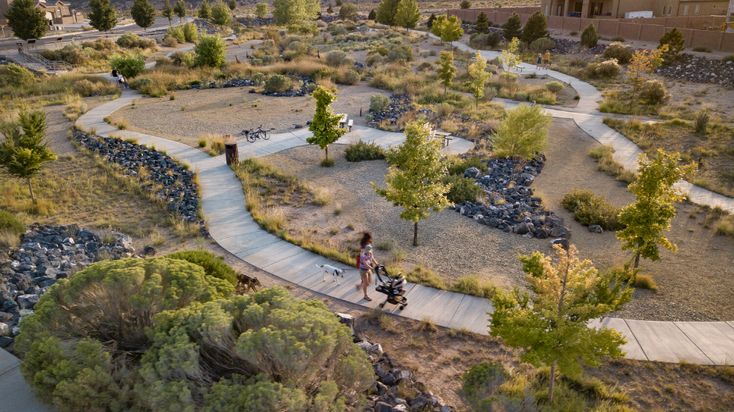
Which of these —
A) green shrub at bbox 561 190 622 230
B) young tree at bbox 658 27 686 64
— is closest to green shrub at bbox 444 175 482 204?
green shrub at bbox 561 190 622 230

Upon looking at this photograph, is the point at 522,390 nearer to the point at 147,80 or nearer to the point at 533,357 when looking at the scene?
the point at 533,357

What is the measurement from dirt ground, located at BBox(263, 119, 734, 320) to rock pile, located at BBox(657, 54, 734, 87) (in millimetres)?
24359

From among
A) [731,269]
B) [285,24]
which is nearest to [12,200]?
[731,269]

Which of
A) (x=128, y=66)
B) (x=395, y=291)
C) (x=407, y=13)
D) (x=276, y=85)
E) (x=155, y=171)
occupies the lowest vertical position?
(x=395, y=291)

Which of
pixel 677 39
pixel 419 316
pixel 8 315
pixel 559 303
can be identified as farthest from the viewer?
pixel 677 39

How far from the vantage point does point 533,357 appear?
22.8 ft

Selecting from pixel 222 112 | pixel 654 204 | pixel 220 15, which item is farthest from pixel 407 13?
pixel 654 204

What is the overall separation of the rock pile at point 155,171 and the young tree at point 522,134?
39.0 feet

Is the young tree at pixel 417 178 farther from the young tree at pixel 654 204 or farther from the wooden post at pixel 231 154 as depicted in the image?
the wooden post at pixel 231 154

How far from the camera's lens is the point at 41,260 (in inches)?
441

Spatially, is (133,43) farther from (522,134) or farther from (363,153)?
(522,134)

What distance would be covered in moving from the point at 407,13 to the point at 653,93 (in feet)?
127

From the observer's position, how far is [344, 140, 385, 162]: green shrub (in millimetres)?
20156

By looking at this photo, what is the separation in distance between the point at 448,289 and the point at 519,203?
6.00 metres
